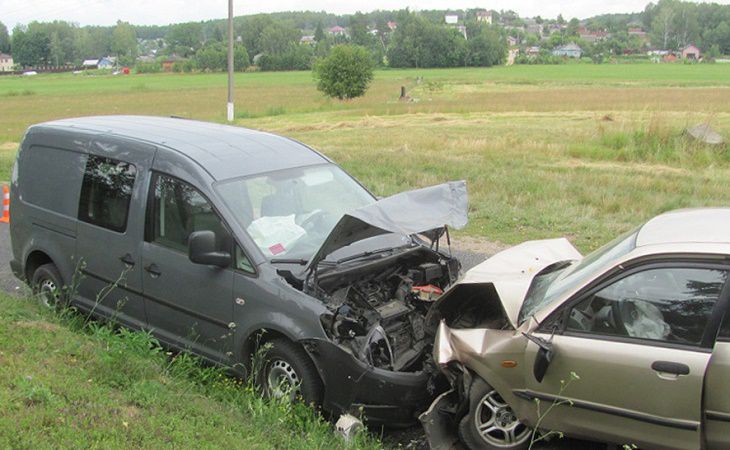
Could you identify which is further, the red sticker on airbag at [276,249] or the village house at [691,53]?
the village house at [691,53]

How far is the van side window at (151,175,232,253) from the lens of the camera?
204 inches

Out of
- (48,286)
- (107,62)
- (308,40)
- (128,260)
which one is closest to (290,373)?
(128,260)

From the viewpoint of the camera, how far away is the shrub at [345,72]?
54406 millimetres

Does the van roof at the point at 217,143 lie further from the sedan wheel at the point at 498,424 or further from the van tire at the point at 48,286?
the sedan wheel at the point at 498,424

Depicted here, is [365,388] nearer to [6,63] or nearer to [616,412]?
[616,412]

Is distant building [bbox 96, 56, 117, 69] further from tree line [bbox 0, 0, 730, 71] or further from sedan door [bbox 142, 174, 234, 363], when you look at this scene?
sedan door [bbox 142, 174, 234, 363]

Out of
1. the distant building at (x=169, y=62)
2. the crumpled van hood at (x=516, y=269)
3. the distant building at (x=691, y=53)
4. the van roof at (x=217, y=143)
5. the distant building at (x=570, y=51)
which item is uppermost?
the distant building at (x=570, y=51)

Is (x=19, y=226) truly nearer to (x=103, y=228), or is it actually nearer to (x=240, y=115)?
(x=103, y=228)

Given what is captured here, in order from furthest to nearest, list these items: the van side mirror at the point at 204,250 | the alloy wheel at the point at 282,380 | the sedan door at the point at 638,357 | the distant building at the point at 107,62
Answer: the distant building at the point at 107,62
the van side mirror at the point at 204,250
the alloy wheel at the point at 282,380
the sedan door at the point at 638,357

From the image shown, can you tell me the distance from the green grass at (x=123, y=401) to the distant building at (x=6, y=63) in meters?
157

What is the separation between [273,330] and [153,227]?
4.78 ft

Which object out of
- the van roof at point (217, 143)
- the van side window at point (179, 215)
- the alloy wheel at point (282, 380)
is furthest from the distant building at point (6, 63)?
the alloy wheel at point (282, 380)

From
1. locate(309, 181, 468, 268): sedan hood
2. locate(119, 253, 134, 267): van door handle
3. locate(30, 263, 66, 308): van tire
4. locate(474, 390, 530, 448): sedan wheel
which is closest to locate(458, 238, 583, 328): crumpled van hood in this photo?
locate(309, 181, 468, 268): sedan hood

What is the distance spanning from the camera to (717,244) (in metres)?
3.88
